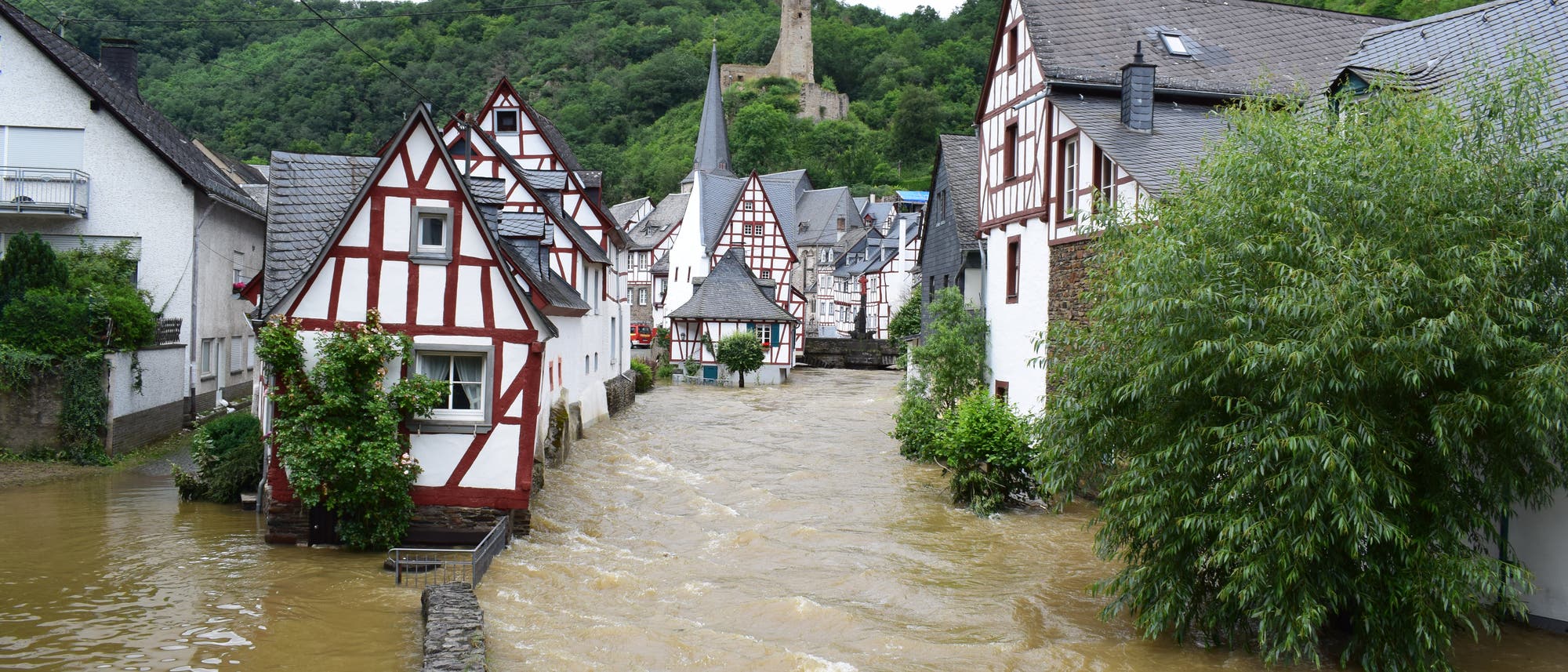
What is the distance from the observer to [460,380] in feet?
46.3

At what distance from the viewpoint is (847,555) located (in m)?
14.9

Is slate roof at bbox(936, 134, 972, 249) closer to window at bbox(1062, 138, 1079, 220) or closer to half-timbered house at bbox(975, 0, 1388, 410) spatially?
half-timbered house at bbox(975, 0, 1388, 410)

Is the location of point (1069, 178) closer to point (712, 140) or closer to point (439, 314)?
point (439, 314)

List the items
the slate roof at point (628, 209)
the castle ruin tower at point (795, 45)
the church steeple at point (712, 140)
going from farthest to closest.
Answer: the castle ruin tower at point (795, 45) → the slate roof at point (628, 209) → the church steeple at point (712, 140)

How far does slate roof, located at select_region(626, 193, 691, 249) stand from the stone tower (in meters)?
50.2

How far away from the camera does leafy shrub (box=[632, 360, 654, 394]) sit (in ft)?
130

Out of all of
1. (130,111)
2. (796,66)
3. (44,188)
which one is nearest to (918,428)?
(130,111)

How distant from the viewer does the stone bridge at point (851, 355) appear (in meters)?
56.1

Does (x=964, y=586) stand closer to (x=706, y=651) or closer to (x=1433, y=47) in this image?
(x=706, y=651)

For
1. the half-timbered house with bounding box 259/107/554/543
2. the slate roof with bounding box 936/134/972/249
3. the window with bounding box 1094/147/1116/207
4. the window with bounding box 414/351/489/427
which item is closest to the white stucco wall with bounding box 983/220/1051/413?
the window with bounding box 1094/147/1116/207

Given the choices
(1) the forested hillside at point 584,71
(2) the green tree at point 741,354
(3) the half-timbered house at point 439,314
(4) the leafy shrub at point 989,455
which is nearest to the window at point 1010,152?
(4) the leafy shrub at point 989,455

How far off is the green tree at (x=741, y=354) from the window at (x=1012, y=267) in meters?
23.7

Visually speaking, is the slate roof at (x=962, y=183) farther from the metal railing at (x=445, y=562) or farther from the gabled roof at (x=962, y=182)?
the metal railing at (x=445, y=562)

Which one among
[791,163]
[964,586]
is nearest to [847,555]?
[964,586]
